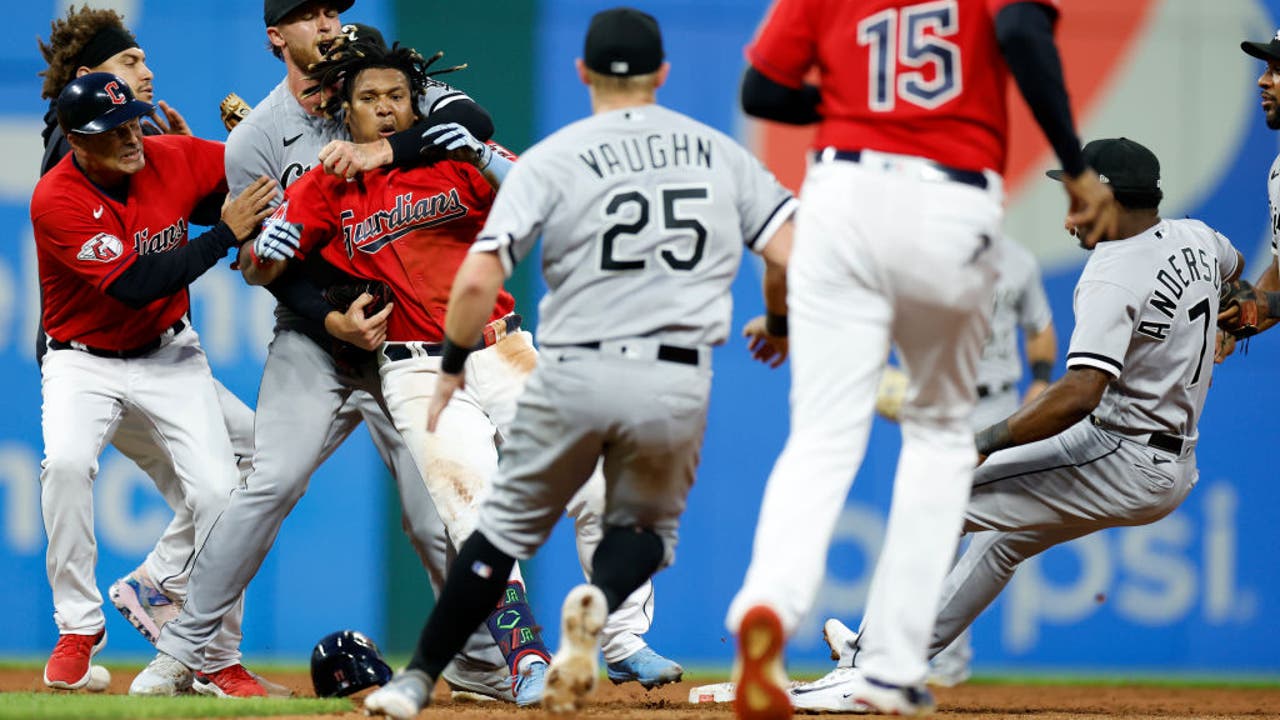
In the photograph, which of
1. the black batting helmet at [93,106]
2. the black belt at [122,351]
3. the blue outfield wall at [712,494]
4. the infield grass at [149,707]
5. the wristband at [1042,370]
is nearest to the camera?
the infield grass at [149,707]

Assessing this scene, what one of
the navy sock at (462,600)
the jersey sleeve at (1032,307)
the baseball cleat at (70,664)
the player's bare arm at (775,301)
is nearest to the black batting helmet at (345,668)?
the baseball cleat at (70,664)

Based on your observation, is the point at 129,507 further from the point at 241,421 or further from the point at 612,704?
the point at 612,704

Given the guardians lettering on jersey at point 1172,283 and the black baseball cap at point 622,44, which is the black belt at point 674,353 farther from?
the guardians lettering on jersey at point 1172,283

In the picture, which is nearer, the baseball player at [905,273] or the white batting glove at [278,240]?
the baseball player at [905,273]

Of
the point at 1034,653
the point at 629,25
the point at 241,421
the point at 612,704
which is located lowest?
the point at 1034,653

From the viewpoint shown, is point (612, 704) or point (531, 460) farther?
point (612, 704)

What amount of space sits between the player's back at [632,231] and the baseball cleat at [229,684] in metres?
2.34

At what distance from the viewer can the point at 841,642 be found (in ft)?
17.4

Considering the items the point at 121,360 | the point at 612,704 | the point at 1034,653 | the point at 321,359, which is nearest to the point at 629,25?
the point at 321,359

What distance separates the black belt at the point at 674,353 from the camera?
359 centimetres

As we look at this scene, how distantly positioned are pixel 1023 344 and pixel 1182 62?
1.89 m

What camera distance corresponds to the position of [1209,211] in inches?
320

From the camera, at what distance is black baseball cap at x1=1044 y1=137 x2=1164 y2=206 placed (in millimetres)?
4969

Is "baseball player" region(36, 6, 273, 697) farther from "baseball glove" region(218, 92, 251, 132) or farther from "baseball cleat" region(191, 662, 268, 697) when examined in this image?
"baseball glove" region(218, 92, 251, 132)
